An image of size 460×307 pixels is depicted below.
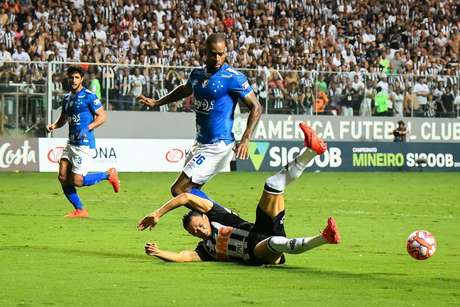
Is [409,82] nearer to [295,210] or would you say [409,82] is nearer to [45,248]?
[295,210]

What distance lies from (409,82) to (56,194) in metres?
17.8

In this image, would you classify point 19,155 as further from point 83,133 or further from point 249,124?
point 249,124

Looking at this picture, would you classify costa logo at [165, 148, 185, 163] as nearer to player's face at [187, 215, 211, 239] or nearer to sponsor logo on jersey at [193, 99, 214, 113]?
sponsor logo on jersey at [193, 99, 214, 113]

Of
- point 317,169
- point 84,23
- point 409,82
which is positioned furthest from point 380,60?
point 84,23

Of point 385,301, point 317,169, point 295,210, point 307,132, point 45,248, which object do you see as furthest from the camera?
point 317,169

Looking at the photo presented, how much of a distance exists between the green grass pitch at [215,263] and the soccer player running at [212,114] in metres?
0.94

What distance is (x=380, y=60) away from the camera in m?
40.9

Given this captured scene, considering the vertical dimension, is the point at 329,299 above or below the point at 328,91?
above

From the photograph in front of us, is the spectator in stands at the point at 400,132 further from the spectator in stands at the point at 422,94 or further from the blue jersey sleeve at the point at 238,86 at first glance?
the blue jersey sleeve at the point at 238,86

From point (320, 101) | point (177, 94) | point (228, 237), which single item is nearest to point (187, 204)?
point (228, 237)

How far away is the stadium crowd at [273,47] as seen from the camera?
3382 centimetres

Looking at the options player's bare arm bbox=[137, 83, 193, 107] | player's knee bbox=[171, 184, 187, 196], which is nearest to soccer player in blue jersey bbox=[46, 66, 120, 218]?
player's bare arm bbox=[137, 83, 193, 107]

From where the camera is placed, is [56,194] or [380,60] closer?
[56,194]

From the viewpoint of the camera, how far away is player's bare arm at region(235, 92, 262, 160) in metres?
12.5
